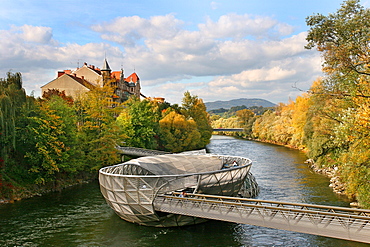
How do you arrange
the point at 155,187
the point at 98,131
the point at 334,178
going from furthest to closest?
the point at 98,131 < the point at 334,178 < the point at 155,187

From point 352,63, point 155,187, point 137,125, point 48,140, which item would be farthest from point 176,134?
point 352,63

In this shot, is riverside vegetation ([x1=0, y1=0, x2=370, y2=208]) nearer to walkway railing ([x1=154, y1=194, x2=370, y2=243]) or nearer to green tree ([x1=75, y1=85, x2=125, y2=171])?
green tree ([x1=75, y1=85, x2=125, y2=171])

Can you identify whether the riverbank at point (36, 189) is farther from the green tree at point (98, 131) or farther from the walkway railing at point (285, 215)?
the walkway railing at point (285, 215)

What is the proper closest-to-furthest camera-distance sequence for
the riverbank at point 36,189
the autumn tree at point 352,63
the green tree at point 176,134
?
the autumn tree at point 352,63, the riverbank at point 36,189, the green tree at point 176,134

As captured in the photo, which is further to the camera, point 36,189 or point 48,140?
point 48,140

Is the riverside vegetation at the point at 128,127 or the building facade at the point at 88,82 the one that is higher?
the building facade at the point at 88,82

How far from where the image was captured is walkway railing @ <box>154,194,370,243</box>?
44.2 ft

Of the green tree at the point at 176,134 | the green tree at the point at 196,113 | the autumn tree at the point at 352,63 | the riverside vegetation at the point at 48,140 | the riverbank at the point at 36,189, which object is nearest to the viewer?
the autumn tree at the point at 352,63

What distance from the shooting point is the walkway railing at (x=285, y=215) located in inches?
531

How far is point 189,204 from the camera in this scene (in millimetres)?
18828

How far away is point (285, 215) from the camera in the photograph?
15.4 meters

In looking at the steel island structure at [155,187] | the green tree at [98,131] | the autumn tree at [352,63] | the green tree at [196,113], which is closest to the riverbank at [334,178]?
the autumn tree at [352,63]

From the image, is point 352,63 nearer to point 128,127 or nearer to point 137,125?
point 128,127

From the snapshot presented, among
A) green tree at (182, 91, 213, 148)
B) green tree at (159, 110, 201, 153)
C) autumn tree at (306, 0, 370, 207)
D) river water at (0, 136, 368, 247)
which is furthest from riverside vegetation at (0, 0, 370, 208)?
green tree at (182, 91, 213, 148)
